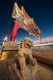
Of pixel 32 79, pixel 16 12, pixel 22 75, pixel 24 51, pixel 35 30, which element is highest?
pixel 16 12

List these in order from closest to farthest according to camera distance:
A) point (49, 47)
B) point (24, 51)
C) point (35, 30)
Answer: point (24, 51), point (49, 47), point (35, 30)

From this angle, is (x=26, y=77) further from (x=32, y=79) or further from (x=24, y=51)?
(x=24, y=51)

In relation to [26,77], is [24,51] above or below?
above

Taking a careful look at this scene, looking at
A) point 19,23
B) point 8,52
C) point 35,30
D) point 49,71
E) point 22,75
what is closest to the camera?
point 22,75

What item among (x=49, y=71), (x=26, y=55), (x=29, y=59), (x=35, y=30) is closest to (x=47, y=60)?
(x=49, y=71)

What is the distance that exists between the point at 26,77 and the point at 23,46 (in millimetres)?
542

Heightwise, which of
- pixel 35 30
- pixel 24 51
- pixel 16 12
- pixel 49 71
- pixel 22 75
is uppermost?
pixel 16 12

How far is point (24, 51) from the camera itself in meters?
1.16

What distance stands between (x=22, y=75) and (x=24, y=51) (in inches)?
15.8

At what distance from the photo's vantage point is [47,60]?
70.1 inches

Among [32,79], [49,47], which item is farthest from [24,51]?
[49,47]

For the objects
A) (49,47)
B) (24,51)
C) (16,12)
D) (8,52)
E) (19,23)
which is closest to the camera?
(24,51)

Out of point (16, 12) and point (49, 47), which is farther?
point (16, 12)

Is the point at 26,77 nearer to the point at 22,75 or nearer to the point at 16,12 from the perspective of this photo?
the point at 22,75
